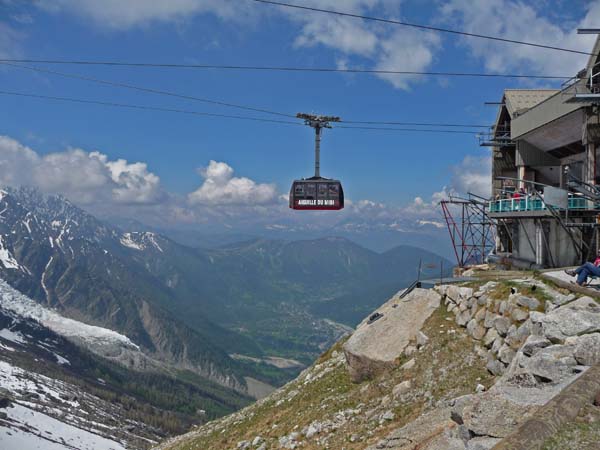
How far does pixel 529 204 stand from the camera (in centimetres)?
3700

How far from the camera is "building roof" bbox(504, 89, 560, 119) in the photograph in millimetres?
50438

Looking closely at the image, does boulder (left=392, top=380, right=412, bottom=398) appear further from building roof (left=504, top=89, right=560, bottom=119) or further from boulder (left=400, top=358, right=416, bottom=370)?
building roof (left=504, top=89, right=560, bottom=119)

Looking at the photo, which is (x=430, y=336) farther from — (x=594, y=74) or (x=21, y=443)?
(x=21, y=443)

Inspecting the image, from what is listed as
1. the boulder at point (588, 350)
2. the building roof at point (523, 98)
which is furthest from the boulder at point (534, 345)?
the building roof at point (523, 98)

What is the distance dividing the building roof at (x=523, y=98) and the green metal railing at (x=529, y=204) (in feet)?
38.8

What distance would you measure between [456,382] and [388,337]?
20.8 ft

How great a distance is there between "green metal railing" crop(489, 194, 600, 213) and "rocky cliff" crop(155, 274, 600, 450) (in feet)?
41.9

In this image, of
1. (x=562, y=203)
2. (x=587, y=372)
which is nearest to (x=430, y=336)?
(x=587, y=372)

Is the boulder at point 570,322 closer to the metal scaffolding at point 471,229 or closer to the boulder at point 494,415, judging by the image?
the boulder at point 494,415

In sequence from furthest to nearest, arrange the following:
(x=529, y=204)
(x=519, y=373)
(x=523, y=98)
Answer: (x=523, y=98) → (x=529, y=204) → (x=519, y=373)

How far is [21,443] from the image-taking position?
189125 millimetres

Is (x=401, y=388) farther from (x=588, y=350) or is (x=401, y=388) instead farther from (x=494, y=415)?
(x=494, y=415)

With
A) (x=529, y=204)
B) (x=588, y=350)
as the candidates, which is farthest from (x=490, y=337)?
(x=529, y=204)

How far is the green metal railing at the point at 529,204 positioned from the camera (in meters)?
32.0
